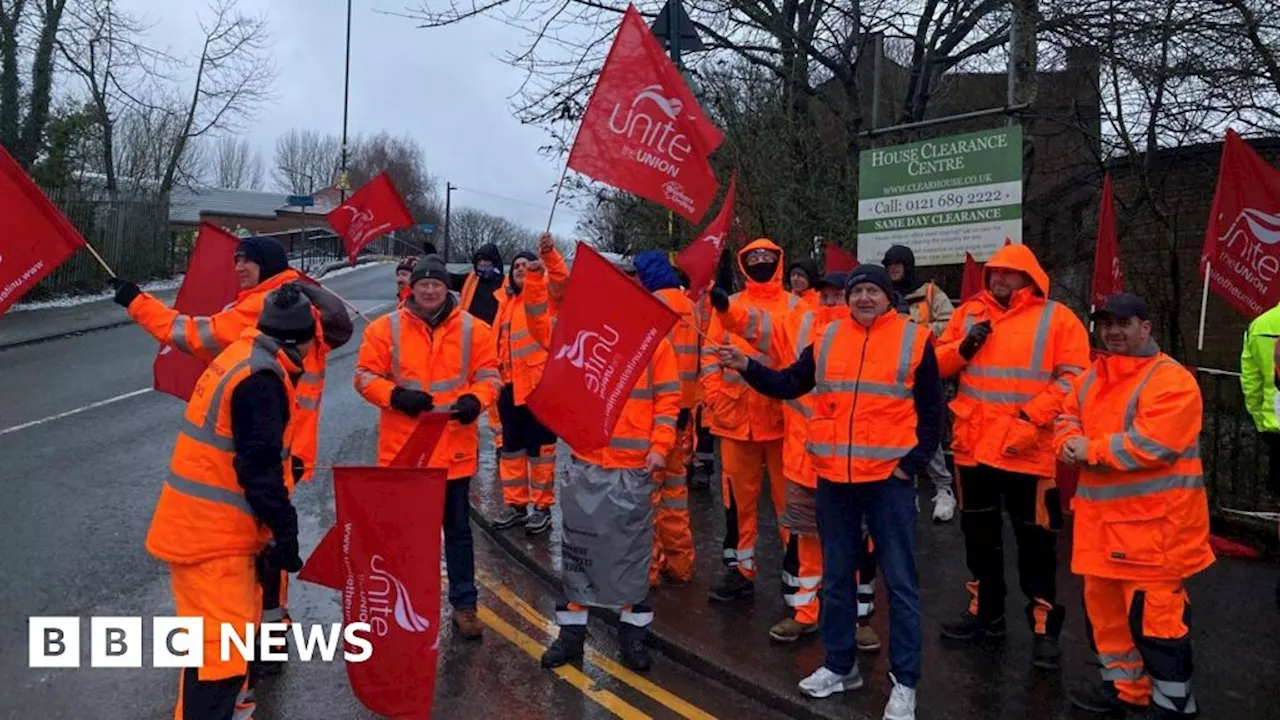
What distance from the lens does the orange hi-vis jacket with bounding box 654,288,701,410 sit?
5828 mm

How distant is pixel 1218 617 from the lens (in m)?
5.59

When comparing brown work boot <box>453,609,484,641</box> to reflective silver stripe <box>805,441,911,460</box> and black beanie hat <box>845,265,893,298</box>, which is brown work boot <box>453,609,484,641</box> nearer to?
reflective silver stripe <box>805,441,911,460</box>

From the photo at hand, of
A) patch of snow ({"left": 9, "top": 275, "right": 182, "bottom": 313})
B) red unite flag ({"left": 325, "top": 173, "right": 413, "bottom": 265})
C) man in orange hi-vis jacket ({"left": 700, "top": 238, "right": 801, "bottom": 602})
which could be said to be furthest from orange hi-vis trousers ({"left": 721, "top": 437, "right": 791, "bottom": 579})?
patch of snow ({"left": 9, "top": 275, "right": 182, "bottom": 313})

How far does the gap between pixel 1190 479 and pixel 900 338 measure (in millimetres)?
1354

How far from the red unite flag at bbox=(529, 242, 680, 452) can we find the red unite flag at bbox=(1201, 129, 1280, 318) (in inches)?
178

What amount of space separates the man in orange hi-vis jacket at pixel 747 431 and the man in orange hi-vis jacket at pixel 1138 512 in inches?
72.7

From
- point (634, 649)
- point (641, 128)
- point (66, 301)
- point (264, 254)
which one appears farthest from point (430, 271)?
point (66, 301)

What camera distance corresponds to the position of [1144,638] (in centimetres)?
402

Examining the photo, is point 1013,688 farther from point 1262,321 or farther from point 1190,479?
point 1262,321

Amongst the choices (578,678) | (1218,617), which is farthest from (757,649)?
(1218,617)

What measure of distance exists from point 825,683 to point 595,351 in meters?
1.90

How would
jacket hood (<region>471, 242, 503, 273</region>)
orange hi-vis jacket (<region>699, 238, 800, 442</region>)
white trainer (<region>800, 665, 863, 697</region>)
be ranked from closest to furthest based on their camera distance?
white trainer (<region>800, 665, 863, 697</region>), orange hi-vis jacket (<region>699, 238, 800, 442</region>), jacket hood (<region>471, 242, 503, 273</region>)

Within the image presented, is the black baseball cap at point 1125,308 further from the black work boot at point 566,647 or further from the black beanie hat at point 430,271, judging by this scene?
the black beanie hat at point 430,271

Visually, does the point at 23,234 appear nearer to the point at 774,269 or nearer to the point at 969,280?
the point at 774,269
